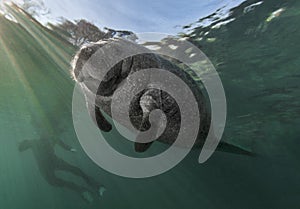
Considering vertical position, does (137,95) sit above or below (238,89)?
below

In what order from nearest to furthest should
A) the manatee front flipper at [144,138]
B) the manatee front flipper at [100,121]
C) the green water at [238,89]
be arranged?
the manatee front flipper at [144,138]
the manatee front flipper at [100,121]
the green water at [238,89]

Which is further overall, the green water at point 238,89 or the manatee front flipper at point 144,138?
the green water at point 238,89

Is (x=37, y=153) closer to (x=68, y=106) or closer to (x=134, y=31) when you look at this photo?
(x=68, y=106)

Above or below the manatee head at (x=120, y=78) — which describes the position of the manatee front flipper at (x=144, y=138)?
below

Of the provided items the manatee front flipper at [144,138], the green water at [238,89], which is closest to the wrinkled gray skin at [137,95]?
the manatee front flipper at [144,138]

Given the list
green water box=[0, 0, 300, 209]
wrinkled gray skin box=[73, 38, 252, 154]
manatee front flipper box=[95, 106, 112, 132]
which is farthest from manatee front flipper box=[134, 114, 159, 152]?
green water box=[0, 0, 300, 209]

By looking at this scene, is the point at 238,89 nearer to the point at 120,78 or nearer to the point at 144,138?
the point at 120,78

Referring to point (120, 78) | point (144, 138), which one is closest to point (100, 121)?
point (120, 78)

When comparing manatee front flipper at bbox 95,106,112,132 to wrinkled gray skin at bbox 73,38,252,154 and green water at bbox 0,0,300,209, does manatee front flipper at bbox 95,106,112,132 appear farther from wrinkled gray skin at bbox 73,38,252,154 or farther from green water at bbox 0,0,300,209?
green water at bbox 0,0,300,209

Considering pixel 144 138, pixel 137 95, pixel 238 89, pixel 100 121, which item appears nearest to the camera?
pixel 144 138

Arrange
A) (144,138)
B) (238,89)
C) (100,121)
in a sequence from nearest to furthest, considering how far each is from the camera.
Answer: (144,138), (100,121), (238,89)

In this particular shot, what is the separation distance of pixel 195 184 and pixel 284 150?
1115 inches

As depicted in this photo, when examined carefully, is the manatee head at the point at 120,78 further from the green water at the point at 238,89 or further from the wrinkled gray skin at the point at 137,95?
the green water at the point at 238,89

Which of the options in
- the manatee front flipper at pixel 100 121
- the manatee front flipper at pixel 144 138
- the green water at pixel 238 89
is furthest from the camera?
the green water at pixel 238 89
